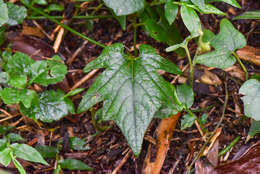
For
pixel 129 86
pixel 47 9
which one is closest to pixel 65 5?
pixel 47 9

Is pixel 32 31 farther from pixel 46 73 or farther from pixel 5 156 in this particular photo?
pixel 5 156

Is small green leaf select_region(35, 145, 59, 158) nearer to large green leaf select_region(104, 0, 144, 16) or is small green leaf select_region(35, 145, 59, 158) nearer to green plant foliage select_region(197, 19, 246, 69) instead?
large green leaf select_region(104, 0, 144, 16)

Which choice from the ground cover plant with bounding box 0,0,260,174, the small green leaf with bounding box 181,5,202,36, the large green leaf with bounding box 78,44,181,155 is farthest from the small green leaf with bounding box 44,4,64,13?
the small green leaf with bounding box 181,5,202,36

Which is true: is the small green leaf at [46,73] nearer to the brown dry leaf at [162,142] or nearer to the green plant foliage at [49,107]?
the green plant foliage at [49,107]

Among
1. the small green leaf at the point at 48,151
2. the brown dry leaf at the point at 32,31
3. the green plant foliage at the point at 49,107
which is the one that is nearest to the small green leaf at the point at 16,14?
the brown dry leaf at the point at 32,31

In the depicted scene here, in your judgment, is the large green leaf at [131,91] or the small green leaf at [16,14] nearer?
the large green leaf at [131,91]

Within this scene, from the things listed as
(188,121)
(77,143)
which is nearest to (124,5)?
(188,121)

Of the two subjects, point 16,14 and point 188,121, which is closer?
point 188,121
